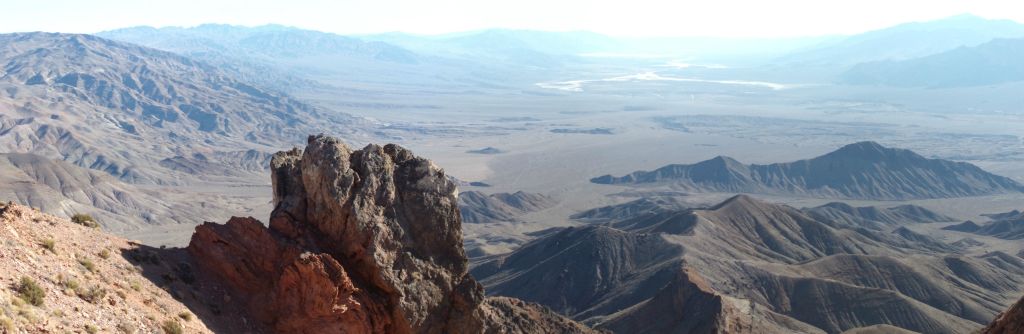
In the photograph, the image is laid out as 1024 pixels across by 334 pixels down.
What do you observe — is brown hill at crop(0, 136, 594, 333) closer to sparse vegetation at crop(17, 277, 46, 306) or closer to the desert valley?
the desert valley

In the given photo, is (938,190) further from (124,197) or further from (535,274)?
(124,197)

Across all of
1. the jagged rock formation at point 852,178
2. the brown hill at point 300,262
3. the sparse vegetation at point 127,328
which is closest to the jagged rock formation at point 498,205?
the jagged rock formation at point 852,178

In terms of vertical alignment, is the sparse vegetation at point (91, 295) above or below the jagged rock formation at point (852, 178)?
above

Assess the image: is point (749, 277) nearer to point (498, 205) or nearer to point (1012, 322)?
point (1012, 322)

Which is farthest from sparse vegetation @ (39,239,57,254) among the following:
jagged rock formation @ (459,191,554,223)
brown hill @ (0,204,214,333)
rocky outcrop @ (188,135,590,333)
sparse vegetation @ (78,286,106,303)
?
jagged rock formation @ (459,191,554,223)

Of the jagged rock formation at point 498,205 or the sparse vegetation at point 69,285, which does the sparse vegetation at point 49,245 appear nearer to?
the sparse vegetation at point 69,285
